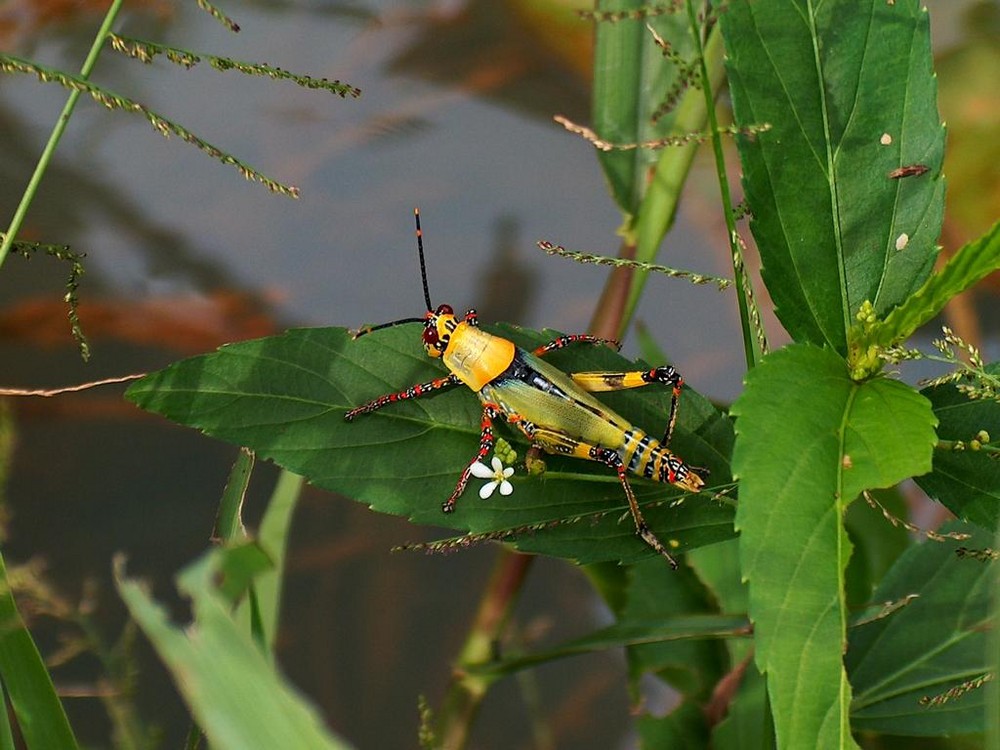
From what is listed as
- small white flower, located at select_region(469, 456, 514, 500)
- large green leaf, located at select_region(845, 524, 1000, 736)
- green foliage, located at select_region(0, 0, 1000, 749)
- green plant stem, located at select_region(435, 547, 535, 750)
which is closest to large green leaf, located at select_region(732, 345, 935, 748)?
green foliage, located at select_region(0, 0, 1000, 749)

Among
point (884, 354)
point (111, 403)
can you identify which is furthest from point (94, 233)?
point (884, 354)

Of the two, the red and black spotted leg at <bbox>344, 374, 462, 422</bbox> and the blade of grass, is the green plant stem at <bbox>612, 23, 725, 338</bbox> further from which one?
the blade of grass

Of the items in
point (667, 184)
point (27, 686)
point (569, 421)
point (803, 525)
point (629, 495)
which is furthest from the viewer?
point (667, 184)

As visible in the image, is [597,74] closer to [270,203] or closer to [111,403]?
[270,203]

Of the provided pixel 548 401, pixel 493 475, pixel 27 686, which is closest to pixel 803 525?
pixel 493 475

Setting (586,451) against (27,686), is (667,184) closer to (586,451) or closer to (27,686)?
(586,451)
